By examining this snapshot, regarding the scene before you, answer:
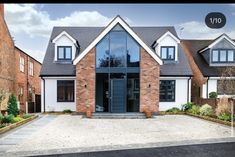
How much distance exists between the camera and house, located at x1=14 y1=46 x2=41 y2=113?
19344 millimetres

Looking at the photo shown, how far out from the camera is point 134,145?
783cm

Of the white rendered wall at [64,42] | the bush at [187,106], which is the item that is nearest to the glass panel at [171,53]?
the bush at [187,106]

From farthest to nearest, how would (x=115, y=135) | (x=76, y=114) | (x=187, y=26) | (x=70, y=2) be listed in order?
(x=76, y=114), (x=115, y=135), (x=187, y=26), (x=70, y=2)

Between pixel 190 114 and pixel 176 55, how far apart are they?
14.5ft

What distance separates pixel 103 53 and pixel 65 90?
380cm

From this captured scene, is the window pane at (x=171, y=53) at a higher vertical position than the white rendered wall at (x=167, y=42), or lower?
lower

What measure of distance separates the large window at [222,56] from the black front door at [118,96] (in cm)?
776

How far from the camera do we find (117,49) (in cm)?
1670

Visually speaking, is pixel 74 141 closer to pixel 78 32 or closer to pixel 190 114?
pixel 190 114

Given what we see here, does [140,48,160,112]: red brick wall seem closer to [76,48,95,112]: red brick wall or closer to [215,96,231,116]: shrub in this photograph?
[76,48,95,112]: red brick wall

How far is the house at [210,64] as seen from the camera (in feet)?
63.1

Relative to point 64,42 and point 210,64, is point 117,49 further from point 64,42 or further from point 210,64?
point 210,64

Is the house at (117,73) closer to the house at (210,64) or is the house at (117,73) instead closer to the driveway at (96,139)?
the house at (210,64)

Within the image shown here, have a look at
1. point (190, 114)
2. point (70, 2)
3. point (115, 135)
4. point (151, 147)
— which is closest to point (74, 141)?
point (115, 135)
